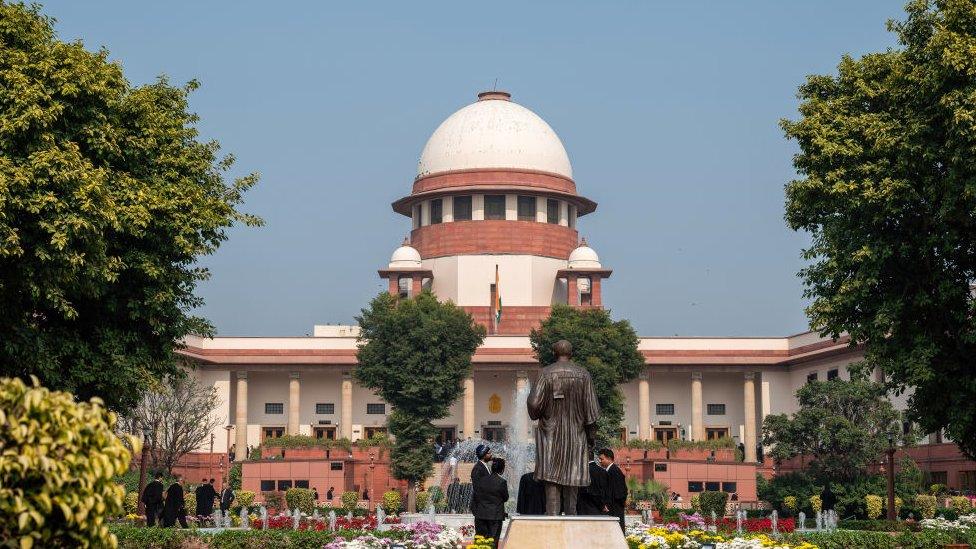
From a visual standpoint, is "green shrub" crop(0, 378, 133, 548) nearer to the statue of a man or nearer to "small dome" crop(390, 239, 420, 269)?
the statue of a man

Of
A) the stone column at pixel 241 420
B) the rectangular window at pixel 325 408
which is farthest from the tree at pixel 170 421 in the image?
the rectangular window at pixel 325 408

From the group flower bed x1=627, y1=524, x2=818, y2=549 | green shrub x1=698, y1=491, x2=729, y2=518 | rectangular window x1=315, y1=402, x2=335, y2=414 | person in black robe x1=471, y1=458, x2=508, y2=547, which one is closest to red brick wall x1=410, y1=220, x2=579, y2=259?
rectangular window x1=315, y1=402, x2=335, y2=414

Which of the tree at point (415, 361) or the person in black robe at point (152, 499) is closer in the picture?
the person in black robe at point (152, 499)

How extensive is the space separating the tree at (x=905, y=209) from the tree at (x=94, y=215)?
11433 millimetres

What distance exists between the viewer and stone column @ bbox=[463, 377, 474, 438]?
67062mm

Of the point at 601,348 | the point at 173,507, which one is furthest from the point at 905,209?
the point at 601,348

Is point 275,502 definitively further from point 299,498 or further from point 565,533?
point 565,533

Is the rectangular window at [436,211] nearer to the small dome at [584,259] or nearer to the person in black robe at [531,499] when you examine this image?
the small dome at [584,259]

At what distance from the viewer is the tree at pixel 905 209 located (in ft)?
77.8

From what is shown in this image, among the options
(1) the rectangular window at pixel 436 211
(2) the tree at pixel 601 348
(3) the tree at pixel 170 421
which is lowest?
(3) the tree at pixel 170 421

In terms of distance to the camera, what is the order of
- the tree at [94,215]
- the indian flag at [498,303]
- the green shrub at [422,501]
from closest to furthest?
the tree at [94,215], the green shrub at [422,501], the indian flag at [498,303]

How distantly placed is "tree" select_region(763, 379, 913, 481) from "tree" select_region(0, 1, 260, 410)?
2933cm

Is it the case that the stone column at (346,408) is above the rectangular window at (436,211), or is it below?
below

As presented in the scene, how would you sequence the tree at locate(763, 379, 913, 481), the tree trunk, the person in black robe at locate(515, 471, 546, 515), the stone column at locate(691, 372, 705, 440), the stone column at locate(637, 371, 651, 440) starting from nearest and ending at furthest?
the person in black robe at locate(515, 471, 546, 515)
the tree at locate(763, 379, 913, 481)
the tree trunk
the stone column at locate(637, 371, 651, 440)
the stone column at locate(691, 372, 705, 440)
